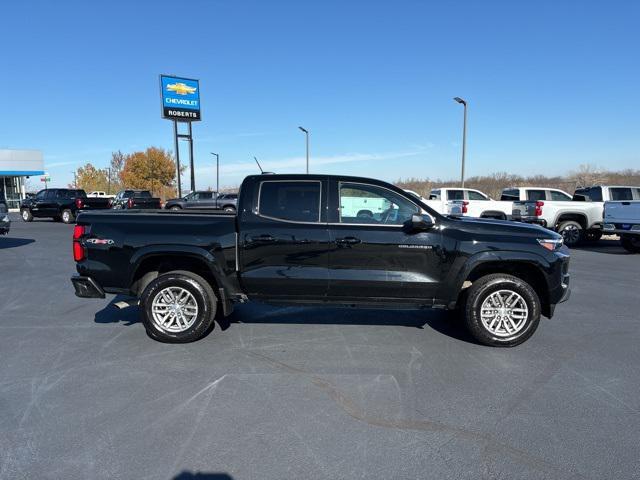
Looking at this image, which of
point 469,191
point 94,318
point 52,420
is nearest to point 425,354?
point 52,420

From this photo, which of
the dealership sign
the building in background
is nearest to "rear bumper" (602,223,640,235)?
the dealership sign

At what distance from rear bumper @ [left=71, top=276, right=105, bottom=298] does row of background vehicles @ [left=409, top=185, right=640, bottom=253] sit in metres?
10.1

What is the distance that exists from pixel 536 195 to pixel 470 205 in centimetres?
251

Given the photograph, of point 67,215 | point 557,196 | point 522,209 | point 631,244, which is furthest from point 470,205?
point 67,215

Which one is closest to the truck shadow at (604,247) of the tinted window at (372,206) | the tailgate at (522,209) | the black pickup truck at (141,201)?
the tailgate at (522,209)

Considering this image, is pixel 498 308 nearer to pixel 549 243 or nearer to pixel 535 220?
pixel 549 243

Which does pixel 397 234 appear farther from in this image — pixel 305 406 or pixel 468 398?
pixel 305 406

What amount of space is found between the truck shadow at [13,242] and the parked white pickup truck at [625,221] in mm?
18208

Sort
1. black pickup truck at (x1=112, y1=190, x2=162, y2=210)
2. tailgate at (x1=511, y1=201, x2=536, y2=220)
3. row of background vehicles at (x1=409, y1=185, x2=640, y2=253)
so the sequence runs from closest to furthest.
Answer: row of background vehicles at (x1=409, y1=185, x2=640, y2=253) → tailgate at (x1=511, y1=201, x2=536, y2=220) → black pickup truck at (x1=112, y1=190, x2=162, y2=210)

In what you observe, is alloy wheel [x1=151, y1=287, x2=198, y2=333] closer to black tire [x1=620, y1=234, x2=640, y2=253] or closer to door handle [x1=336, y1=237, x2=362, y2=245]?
door handle [x1=336, y1=237, x2=362, y2=245]

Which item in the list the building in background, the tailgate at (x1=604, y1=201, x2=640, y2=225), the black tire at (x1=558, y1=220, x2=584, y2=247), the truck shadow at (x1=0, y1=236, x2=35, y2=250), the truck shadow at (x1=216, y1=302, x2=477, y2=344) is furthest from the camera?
the building in background

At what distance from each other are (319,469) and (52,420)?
209 cm

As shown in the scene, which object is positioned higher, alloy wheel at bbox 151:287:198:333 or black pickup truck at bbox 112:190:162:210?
black pickup truck at bbox 112:190:162:210

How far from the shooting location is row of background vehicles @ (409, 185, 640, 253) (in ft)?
40.7
